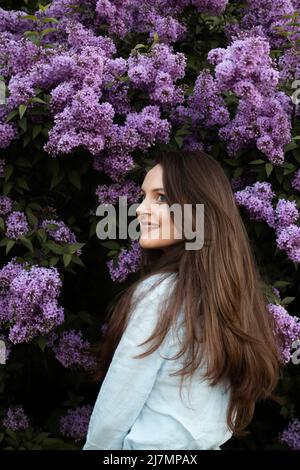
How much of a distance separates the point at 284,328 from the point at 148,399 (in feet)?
2.44

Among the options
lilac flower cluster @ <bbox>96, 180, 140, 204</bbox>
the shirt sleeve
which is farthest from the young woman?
lilac flower cluster @ <bbox>96, 180, 140, 204</bbox>

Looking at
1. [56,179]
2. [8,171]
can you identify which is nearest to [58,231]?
[56,179]

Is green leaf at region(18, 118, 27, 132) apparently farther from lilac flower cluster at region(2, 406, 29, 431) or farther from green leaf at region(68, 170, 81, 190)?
lilac flower cluster at region(2, 406, 29, 431)

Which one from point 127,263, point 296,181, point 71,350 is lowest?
→ point 71,350

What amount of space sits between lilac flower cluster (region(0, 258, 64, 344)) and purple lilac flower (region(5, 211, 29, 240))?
18cm

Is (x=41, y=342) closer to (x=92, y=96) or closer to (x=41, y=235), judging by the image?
(x=41, y=235)

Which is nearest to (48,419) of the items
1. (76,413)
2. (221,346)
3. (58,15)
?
(76,413)

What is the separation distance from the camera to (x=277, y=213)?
2.74 m

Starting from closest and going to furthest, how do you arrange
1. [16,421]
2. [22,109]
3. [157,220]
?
[157,220], [22,109], [16,421]

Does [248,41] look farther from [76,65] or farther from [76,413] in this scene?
[76,413]

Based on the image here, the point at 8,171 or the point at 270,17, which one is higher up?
the point at 270,17

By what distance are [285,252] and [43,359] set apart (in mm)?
1220

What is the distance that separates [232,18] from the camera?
3.70 metres

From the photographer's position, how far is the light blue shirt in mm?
1893
